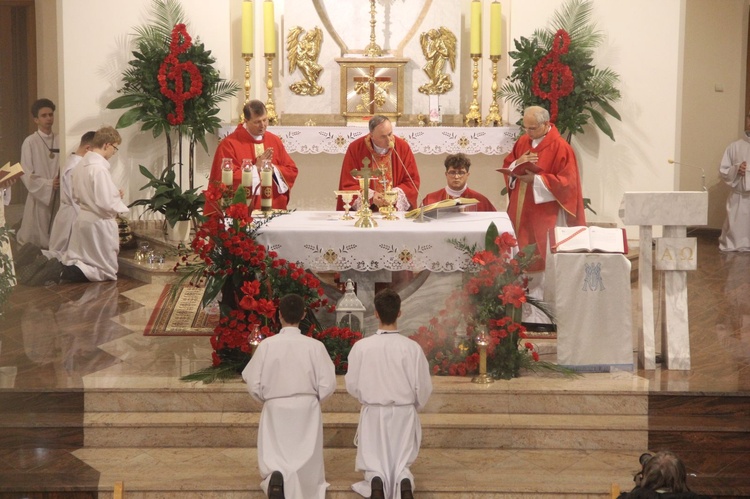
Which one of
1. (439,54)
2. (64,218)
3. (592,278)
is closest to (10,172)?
(64,218)

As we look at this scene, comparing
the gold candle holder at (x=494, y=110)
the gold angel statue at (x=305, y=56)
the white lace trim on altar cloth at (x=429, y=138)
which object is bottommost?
the white lace trim on altar cloth at (x=429, y=138)

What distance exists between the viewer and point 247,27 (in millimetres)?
11023

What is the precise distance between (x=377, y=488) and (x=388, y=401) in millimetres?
431

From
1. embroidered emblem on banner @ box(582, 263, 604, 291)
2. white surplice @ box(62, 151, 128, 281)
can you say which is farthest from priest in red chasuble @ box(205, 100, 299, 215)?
embroidered emblem on banner @ box(582, 263, 604, 291)

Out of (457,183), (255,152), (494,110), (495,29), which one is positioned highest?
(495,29)

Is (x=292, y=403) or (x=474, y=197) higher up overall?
(x=474, y=197)

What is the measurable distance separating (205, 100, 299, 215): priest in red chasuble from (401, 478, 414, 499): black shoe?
3390 mm

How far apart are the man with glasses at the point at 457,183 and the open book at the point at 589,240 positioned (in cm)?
126

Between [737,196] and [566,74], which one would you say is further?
[737,196]

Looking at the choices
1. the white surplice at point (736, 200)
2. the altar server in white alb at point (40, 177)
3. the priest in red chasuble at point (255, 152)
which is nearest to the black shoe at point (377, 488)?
the priest in red chasuble at point (255, 152)

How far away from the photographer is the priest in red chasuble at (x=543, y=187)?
8383 millimetres

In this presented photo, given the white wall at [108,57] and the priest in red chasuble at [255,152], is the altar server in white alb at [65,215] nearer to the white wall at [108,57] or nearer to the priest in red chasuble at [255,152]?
the white wall at [108,57]

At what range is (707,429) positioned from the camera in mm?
6621

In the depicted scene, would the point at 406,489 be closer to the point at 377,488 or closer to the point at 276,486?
the point at 377,488
